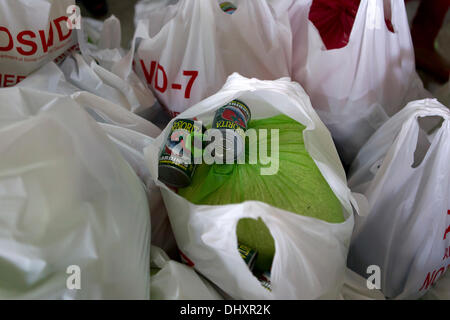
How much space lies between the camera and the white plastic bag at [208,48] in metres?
0.75

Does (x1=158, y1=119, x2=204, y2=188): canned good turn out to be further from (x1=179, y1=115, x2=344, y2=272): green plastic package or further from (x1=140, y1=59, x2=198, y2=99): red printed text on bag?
(x1=140, y1=59, x2=198, y2=99): red printed text on bag

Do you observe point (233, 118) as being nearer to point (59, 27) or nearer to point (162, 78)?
point (162, 78)

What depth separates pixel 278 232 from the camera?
466 mm

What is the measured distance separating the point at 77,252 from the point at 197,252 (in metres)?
0.17

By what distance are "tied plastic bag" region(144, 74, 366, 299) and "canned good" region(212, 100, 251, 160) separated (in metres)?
0.02

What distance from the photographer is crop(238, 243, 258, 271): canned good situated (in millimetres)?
538

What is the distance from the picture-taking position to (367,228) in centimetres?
71

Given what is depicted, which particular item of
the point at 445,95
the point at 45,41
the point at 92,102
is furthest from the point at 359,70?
the point at 45,41

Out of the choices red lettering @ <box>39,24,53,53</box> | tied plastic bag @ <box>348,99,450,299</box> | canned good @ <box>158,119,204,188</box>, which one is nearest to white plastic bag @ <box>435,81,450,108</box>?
tied plastic bag @ <box>348,99,450,299</box>

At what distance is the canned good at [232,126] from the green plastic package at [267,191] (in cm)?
3

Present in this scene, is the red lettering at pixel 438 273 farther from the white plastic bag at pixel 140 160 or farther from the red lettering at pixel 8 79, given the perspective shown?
the red lettering at pixel 8 79

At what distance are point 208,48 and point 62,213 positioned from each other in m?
0.44

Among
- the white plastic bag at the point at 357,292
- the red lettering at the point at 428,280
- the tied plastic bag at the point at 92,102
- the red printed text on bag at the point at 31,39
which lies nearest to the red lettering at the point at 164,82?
the tied plastic bag at the point at 92,102

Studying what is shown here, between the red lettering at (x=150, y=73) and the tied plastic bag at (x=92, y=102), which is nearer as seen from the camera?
the tied plastic bag at (x=92, y=102)
